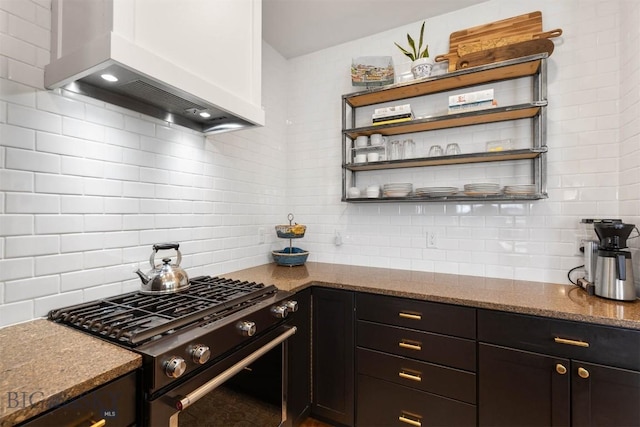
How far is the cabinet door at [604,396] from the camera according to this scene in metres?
1.20

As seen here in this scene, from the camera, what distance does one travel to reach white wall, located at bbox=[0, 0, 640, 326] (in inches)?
45.5

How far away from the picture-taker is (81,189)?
1294 millimetres

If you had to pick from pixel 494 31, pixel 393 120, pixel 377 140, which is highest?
pixel 494 31

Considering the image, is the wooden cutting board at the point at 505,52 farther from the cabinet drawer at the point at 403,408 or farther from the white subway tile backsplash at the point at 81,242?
the white subway tile backsplash at the point at 81,242

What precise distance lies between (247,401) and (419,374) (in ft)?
2.92

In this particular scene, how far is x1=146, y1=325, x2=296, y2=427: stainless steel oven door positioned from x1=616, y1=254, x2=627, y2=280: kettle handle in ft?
5.35

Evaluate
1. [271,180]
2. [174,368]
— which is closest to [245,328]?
[174,368]

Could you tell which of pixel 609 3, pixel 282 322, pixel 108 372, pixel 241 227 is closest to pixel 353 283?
pixel 282 322

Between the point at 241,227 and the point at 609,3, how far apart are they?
2642 mm

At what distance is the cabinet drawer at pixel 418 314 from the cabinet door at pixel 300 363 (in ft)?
1.04

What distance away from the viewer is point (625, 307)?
1.36 meters

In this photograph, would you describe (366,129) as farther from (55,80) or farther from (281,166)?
(55,80)

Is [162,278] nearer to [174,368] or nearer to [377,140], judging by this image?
[174,368]

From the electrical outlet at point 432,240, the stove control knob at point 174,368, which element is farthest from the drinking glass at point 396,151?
the stove control knob at point 174,368
